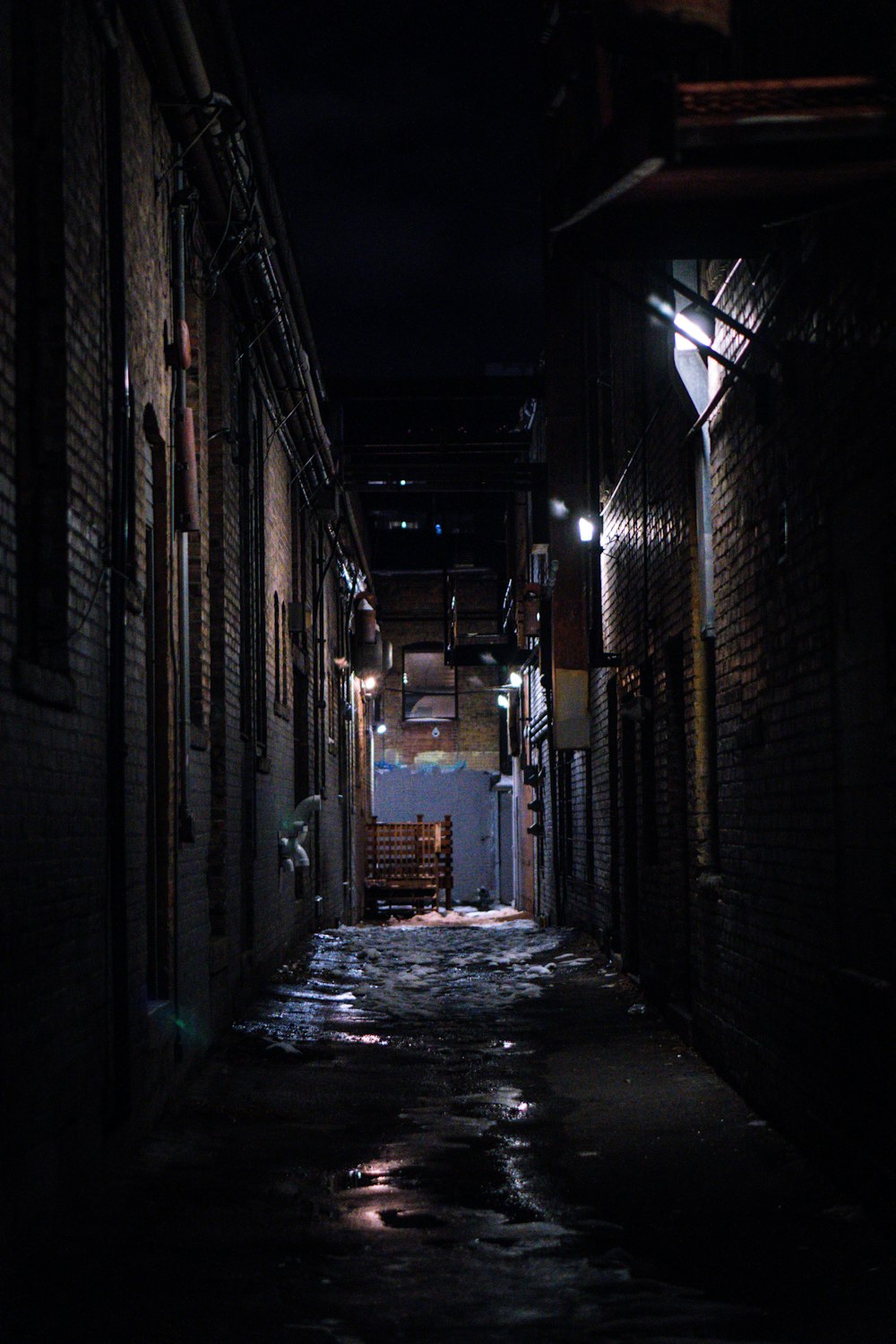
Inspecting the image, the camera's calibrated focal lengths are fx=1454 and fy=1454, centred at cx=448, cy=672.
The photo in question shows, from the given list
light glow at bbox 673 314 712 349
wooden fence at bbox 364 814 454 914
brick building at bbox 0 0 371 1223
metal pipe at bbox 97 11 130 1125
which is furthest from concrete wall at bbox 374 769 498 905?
metal pipe at bbox 97 11 130 1125

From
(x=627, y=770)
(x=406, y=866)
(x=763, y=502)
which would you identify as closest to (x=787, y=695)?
(x=763, y=502)

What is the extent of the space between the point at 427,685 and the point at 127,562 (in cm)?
3163

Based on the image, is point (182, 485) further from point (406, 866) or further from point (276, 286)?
point (406, 866)

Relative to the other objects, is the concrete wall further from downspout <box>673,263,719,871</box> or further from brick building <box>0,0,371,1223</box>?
downspout <box>673,263,719,871</box>

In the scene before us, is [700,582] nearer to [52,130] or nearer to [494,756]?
[52,130]

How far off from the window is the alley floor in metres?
28.8

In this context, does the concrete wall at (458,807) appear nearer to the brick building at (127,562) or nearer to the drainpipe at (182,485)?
the brick building at (127,562)

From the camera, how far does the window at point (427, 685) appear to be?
126 ft

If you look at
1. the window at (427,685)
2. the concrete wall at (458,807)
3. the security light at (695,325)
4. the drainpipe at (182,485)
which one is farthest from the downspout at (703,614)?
the window at (427,685)

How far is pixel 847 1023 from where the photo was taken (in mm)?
5480

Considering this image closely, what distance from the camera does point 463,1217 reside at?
5441 mm

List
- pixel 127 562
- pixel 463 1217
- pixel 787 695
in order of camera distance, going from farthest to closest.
Result: pixel 127 562 < pixel 787 695 < pixel 463 1217

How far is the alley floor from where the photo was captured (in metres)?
4.22

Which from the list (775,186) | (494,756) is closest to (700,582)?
(775,186)
